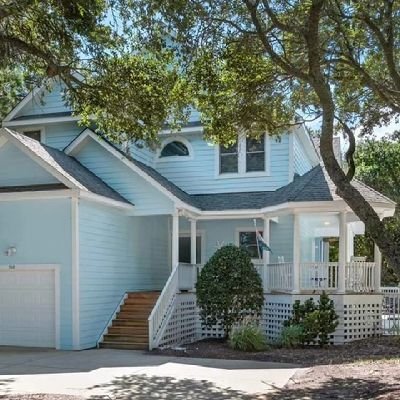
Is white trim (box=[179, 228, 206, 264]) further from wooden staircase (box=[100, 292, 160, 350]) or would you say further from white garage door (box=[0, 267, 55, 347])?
white garage door (box=[0, 267, 55, 347])

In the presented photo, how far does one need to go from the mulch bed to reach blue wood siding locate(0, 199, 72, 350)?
2.55 meters

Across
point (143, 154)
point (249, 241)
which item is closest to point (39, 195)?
point (143, 154)

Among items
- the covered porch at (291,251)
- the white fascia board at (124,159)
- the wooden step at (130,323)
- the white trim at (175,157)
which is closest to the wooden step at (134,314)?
the wooden step at (130,323)

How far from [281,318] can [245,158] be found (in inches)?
223

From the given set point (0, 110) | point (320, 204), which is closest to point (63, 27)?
point (320, 204)

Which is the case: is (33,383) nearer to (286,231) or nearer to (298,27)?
(298,27)

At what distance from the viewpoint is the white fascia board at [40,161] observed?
44.9 feet

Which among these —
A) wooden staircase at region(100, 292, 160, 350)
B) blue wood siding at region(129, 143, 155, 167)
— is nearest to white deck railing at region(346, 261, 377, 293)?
wooden staircase at region(100, 292, 160, 350)

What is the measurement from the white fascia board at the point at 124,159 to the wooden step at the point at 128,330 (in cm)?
355

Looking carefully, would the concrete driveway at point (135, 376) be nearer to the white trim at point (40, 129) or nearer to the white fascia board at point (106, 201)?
the white fascia board at point (106, 201)

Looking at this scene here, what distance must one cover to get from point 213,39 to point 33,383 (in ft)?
23.1

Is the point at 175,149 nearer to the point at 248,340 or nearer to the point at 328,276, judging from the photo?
the point at 328,276

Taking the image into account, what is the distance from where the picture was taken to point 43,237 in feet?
46.2

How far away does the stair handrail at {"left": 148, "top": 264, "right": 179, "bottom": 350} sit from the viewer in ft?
45.0
